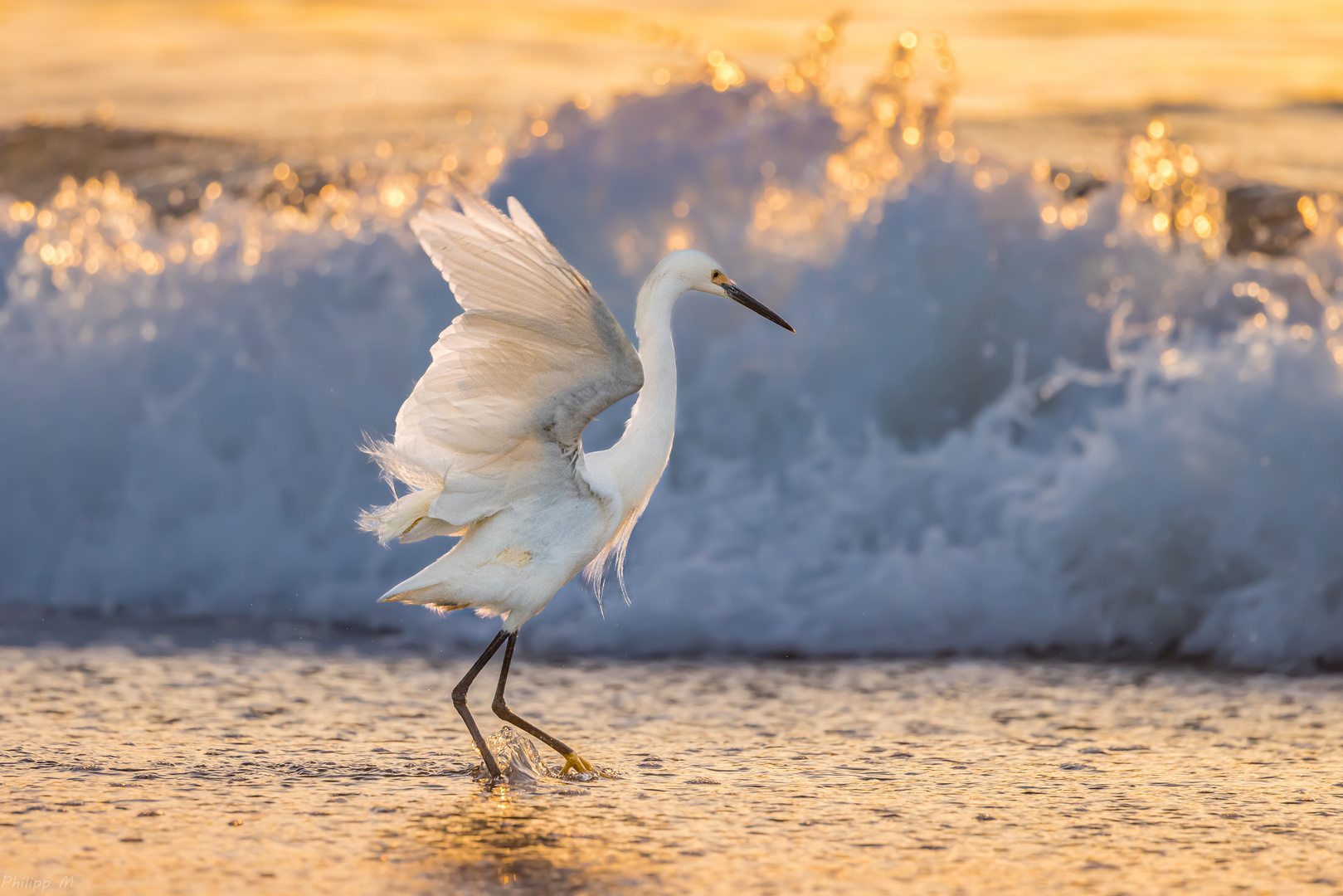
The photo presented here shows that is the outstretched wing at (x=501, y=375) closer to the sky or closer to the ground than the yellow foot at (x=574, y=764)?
closer to the sky

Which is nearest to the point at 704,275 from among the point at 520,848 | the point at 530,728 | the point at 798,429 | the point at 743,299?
the point at 743,299

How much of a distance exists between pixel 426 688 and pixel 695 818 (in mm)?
1789

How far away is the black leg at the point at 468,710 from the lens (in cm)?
405

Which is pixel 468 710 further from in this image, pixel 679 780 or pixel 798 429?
pixel 798 429

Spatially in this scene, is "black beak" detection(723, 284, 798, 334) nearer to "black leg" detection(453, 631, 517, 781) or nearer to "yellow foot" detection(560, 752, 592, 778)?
"black leg" detection(453, 631, 517, 781)

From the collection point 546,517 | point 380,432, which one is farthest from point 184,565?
point 546,517

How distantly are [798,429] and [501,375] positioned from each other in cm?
339

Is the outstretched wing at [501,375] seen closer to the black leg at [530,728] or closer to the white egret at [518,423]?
the white egret at [518,423]

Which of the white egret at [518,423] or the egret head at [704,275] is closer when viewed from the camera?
the white egret at [518,423]

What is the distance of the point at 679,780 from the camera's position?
404cm

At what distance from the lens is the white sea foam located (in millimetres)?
5961

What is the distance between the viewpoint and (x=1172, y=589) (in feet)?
19.5

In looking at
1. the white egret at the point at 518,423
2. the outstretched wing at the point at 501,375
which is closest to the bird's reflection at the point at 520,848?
the white egret at the point at 518,423

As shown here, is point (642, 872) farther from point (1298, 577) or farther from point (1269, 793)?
point (1298, 577)
